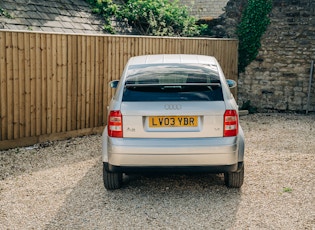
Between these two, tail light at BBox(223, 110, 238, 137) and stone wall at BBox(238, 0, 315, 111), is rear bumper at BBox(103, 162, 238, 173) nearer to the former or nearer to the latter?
tail light at BBox(223, 110, 238, 137)

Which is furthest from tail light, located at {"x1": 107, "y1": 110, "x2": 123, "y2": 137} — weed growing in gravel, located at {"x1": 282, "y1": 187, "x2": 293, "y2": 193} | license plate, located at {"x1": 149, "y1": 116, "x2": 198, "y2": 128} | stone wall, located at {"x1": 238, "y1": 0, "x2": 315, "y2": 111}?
stone wall, located at {"x1": 238, "y1": 0, "x2": 315, "y2": 111}

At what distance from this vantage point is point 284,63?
13594 millimetres

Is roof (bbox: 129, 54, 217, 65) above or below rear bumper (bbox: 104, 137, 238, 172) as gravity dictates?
above

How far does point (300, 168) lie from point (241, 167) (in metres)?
1.87

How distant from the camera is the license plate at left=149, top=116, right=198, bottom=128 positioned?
514 centimetres

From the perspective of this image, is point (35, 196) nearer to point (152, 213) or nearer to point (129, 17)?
point (152, 213)

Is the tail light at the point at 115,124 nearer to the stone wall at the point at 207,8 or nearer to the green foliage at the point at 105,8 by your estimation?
the green foliage at the point at 105,8

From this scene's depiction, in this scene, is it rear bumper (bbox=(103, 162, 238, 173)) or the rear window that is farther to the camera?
the rear window

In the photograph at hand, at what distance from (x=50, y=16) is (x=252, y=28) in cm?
592

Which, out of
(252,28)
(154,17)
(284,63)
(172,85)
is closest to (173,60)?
(172,85)

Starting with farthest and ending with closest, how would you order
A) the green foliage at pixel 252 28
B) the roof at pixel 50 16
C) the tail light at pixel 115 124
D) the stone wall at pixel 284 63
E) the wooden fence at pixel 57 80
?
the green foliage at pixel 252 28, the stone wall at pixel 284 63, the roof at pixel 50 16, the wooden fence at pixel 57 80, the tail light at pixel 115 124

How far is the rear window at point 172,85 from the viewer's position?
523cm

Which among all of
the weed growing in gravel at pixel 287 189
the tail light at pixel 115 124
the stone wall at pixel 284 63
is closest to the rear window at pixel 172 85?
the tail light at pixel 115 124

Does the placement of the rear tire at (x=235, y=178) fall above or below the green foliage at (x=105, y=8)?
below
